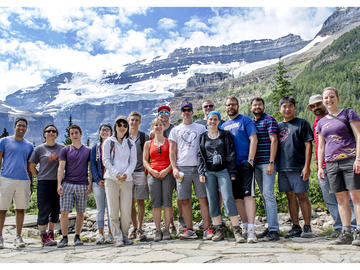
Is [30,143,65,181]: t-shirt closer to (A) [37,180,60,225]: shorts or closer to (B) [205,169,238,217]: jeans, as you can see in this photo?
(A) [37,180,60,225]: shorts

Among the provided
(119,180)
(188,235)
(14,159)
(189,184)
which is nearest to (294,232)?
(188,235)

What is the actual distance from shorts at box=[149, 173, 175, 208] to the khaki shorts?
2.21m

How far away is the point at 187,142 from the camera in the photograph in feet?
18.3

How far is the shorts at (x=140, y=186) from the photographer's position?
5.99m

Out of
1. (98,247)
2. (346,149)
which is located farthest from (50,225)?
(346,149)

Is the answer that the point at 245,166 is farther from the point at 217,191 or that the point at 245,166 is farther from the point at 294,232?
the point at 294,232

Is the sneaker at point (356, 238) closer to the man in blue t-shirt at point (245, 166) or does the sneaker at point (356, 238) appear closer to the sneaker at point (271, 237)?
the sneaker at point (271, 237)

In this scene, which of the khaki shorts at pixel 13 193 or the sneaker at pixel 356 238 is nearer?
the sneaker at pixel 356 238

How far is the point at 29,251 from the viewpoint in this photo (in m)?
5.29

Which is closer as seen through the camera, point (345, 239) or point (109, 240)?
point (345, 239)

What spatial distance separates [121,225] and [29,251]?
4.69 feet

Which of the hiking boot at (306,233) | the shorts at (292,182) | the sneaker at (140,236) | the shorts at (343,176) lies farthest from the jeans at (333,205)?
the sneaker at (140,236)

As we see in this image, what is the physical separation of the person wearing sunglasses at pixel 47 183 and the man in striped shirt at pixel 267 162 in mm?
3428

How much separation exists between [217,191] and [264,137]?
1108 mm
